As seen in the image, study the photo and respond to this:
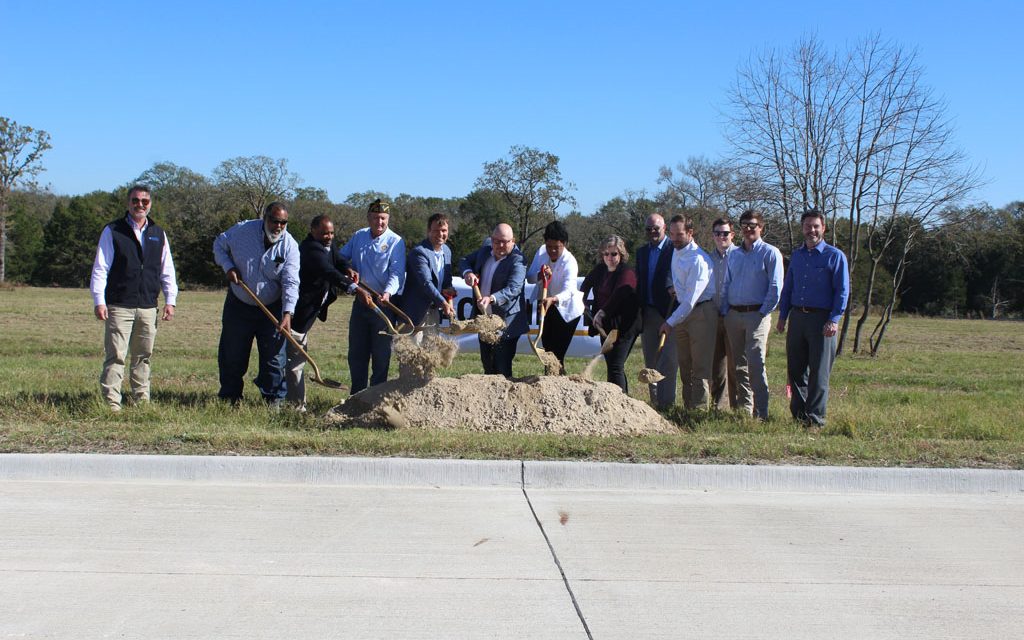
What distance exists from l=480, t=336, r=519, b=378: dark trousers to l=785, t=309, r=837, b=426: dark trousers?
2584mm

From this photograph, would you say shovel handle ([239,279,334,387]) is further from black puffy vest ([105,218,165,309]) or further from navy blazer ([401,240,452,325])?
navy blazer ([401,240,452,325])

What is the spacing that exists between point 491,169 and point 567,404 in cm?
5299

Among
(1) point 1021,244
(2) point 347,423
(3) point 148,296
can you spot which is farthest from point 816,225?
(1) point 1021,244

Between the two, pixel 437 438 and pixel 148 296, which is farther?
pixel 148 296

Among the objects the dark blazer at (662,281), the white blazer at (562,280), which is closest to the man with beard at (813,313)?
the dark blazer at (662,281)

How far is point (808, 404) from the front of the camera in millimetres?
8383

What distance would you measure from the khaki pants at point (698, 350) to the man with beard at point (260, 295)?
377cm

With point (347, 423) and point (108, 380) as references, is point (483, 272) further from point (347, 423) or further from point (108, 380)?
point (108, 380)

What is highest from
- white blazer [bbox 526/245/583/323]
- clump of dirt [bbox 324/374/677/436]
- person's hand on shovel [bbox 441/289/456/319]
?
white blazer [bbox 526/245/583/323]

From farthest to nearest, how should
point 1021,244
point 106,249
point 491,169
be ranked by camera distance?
point 491,169
point 1021,244
point 106,249

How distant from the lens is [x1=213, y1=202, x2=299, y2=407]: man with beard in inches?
331

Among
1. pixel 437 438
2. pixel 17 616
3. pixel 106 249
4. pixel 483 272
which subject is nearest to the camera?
pixel 17 616

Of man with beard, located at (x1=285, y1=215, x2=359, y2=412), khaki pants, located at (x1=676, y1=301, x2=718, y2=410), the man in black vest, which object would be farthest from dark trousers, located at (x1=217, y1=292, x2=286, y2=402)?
khaki pants, located at (x1=676, y1=301, x2=718, y2=410)

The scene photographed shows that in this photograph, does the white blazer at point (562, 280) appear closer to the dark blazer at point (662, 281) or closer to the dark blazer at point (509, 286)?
the dark blazer at point (509, 286)
